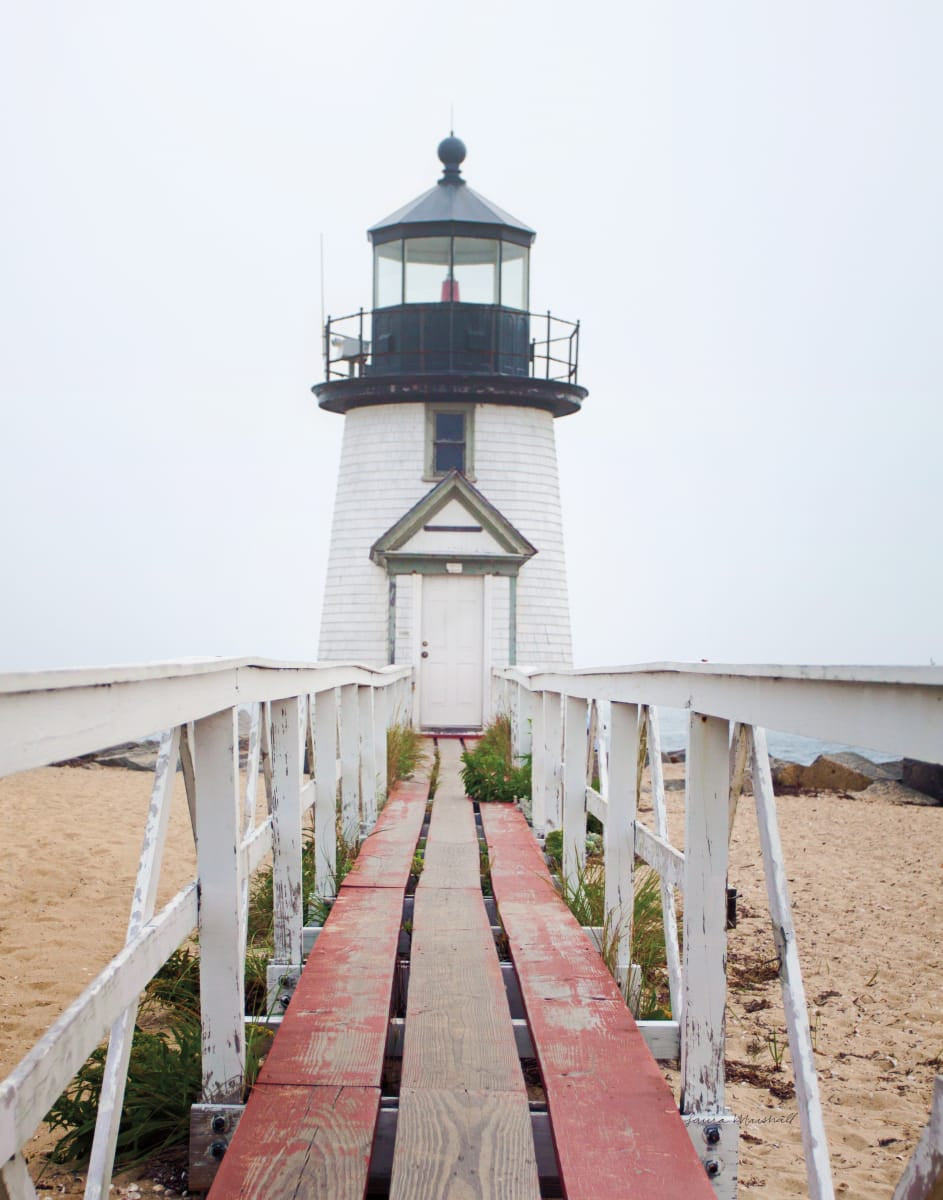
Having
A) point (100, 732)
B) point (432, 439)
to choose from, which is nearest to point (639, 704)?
point (100, 732)

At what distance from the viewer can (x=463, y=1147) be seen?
3023mm

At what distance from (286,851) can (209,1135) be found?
5.43 ft

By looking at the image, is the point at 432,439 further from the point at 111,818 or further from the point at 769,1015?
the point at 769,1015

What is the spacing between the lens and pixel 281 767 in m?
4.88

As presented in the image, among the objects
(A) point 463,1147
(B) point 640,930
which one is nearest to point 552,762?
(B) point 640,930

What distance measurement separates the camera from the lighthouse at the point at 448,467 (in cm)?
1783

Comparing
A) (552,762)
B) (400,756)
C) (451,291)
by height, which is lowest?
(400,756)

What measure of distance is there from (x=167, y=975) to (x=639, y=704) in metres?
2.54

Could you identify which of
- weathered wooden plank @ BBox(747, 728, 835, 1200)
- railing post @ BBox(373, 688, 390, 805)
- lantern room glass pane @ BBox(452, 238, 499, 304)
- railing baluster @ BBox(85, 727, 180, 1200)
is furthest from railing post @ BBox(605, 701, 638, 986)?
lantern room glass pane @ BBox(452, 238, 499, 304)

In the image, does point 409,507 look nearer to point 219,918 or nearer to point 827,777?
point 827,777

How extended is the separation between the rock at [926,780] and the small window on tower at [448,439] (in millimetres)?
7531

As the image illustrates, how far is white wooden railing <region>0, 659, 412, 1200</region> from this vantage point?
2.04 meters

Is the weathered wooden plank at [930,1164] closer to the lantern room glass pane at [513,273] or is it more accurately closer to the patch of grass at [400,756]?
the patch of grass at [400,756]

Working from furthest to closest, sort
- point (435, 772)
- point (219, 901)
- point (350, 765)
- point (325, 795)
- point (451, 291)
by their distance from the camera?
point (451, 291)
point (435, 772)
point (350, 765)
point (325, 795)
point (219, 901)
